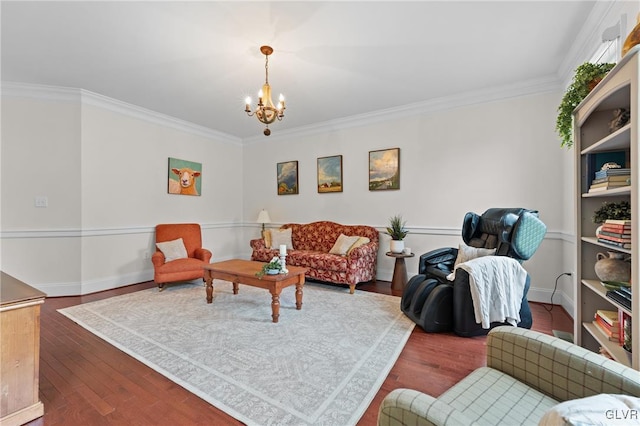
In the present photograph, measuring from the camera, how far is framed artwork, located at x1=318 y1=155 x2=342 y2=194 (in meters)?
5.09

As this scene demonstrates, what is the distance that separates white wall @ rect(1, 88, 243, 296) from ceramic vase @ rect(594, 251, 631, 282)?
17.5 feet

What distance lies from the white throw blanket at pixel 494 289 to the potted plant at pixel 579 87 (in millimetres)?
1133

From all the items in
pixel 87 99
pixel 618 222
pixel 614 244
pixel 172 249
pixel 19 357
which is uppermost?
pixel 87 99

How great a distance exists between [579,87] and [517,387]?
187 centimetres

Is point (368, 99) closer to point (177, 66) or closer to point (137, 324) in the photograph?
point (177, 66)

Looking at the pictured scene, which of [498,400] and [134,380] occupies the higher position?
[498,400]

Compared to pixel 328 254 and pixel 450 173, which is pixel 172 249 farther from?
pixel 450 173

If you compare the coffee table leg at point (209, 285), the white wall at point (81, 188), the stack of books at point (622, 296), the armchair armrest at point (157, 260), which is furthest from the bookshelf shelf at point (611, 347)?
the white wall at point (81, 188)

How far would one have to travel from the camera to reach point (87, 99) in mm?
3928

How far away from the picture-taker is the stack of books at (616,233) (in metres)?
1.39

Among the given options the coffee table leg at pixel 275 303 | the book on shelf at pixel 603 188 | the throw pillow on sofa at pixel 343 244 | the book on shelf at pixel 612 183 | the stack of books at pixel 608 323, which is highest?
the book on shelf at pixel 612 183

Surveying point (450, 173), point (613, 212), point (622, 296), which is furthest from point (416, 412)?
point (450, 173)

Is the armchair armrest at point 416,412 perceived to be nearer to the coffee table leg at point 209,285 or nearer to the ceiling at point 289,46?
the ceiling at point 289,46

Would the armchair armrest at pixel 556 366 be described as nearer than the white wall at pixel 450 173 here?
Yes
